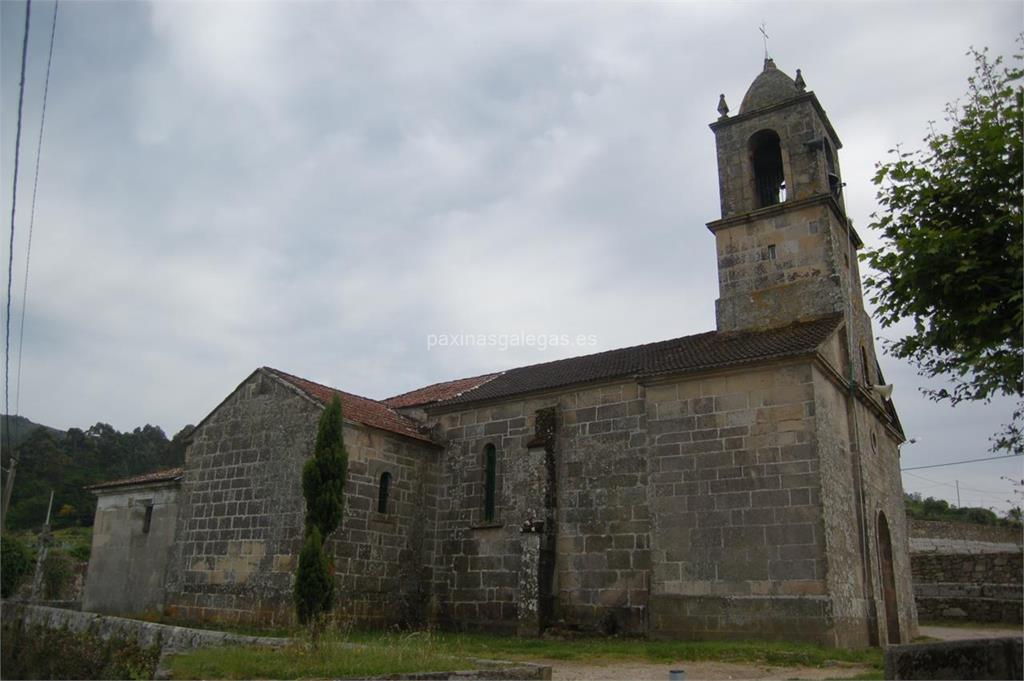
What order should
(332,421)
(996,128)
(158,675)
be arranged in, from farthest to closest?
(332,421), (158,675), (996,128)

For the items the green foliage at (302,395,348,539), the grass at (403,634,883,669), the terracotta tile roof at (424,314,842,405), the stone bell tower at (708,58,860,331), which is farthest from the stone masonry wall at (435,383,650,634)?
the green foliage at (302,395,348,539)

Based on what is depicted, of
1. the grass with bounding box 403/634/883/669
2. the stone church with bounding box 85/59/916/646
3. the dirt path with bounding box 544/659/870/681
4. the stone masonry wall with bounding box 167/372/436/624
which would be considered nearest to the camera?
the dirt path with bounding box 544/659/870/681

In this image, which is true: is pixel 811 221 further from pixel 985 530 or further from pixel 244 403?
pixel 985 530

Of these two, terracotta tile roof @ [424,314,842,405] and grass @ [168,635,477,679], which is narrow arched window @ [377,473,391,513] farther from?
grass @ [168,635,477,679]

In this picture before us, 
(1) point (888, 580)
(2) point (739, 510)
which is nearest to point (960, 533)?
(1) point (888, 580)

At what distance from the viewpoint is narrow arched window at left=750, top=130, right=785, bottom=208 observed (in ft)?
62.7

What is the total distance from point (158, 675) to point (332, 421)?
14.2ft

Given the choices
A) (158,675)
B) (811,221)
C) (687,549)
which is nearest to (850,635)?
(687,549)

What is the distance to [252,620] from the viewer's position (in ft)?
53.1

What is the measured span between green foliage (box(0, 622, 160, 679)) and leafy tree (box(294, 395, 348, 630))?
393cm

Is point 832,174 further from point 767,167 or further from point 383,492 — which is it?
point 383,492

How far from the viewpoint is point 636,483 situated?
52.9 ft

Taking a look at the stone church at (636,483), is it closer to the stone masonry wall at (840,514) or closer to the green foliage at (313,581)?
the stone masonry wall at (840,514)

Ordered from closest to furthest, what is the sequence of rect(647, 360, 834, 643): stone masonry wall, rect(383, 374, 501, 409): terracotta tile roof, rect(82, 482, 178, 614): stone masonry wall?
rect(647, 360, 834, 643): stone masonry wall
rect(82, 482, 178, 614): stone masonry wall
rect(383, 374, 501, 409): terracotta tile roof
